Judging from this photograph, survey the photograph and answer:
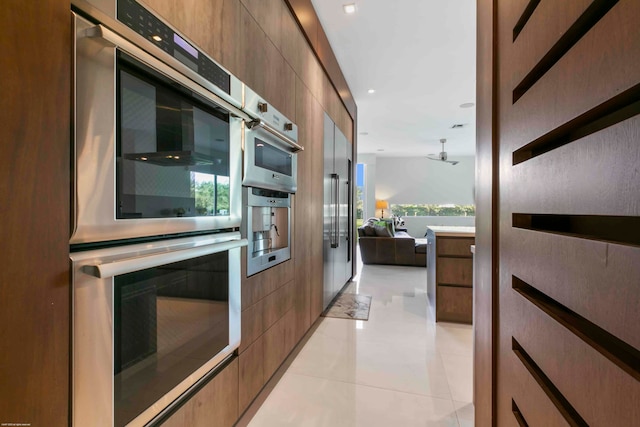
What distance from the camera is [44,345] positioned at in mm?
667

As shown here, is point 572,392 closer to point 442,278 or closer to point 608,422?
point 608,422

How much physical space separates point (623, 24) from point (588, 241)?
36 cm

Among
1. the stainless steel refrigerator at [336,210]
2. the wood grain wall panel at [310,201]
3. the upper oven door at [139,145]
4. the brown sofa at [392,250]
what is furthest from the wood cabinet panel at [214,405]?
the brown sofa at [392,250]

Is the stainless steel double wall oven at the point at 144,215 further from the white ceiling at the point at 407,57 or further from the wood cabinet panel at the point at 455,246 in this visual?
the wood cabinet panel at the point at 455,246

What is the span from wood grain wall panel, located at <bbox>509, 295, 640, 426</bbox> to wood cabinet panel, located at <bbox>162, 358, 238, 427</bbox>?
1.16 meters

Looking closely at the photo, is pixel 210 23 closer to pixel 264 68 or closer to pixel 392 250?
pixel 264 68

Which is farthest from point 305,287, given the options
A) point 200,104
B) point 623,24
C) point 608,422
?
point 623,24

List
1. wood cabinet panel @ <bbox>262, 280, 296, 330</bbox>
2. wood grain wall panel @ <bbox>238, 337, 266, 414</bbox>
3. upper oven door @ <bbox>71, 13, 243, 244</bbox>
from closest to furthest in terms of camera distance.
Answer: upper oven door @ <bbox>71, 13, 243, 244</bbox>, wood grain wall panel @ <bbox>238, 337, 266, 414</bbox>, wood cabinet panel @ <bbox>262, 280, 296, 330</bbox>

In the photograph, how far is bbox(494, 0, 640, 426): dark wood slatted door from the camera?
0.47 metres

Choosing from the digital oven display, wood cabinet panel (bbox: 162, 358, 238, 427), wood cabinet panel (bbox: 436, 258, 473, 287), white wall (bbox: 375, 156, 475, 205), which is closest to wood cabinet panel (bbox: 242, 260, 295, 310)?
wood cabinet panel (bbox: 162, 358, 238, 427)

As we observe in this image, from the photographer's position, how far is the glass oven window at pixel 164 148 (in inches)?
34.0

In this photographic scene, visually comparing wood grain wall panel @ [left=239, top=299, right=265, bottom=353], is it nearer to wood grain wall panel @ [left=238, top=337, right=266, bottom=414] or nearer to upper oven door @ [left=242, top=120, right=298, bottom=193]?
wood grain wall panel @ [left=238, top=337, right=266, bottom=414]

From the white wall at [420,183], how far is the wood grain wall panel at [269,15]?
25.9 ft

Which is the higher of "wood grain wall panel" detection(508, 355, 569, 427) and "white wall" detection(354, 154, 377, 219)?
"white wall" detection(354, 154, 377, 219)
